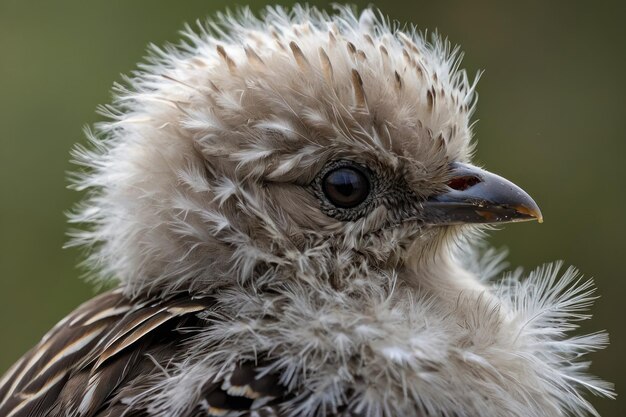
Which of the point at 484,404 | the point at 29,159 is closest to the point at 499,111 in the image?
the point at 29,159

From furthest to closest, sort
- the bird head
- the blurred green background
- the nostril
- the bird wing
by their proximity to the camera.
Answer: the blurred green background < the nostril < the bird head < the bird wing

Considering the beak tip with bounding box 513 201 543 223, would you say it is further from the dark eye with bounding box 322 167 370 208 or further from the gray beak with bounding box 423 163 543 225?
the dark eye with bounding box 322 167 370 208

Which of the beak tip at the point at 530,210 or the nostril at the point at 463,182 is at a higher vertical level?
the nostril at the point at 463,182

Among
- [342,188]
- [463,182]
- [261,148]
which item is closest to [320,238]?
[342,188]

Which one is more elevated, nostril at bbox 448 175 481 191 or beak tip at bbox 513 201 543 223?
nostril at bbox 448 175 481 191

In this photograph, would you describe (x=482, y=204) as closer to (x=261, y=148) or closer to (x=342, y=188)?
(x=342, y=188)

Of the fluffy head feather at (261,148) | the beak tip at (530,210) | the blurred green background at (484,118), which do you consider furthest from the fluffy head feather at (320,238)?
the blurred green background at (484,118)

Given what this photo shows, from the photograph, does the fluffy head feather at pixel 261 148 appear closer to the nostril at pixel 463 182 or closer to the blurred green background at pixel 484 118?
the nostril at pixel 463 182

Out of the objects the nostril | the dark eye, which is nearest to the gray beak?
the nostril
